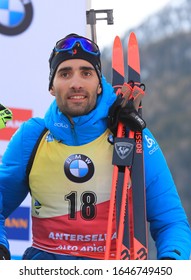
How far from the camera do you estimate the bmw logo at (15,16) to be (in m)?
7.36

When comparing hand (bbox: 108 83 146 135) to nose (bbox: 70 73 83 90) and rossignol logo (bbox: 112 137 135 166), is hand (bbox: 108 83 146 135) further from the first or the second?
nose (bbox: 70 73 83 90)

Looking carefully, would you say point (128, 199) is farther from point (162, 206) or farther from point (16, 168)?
point (16, 168)

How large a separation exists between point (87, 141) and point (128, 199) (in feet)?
1.20

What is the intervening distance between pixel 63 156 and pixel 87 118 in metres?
0.24

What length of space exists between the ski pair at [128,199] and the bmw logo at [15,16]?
7.94 feet

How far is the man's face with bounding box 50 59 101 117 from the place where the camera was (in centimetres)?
511

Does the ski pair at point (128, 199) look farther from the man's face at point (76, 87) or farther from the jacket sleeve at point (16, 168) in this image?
the jacket sleeve at point (16, 168)

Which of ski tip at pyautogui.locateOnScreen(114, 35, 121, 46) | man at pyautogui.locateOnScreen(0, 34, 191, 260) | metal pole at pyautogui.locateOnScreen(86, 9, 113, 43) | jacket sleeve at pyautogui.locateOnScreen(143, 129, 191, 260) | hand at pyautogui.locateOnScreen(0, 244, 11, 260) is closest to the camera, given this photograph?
hand at pyautogui.locateOnScreen(0, 244, 11, 260)

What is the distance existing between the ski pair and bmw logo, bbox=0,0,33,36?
242 centimetres

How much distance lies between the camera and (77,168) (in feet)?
16.8

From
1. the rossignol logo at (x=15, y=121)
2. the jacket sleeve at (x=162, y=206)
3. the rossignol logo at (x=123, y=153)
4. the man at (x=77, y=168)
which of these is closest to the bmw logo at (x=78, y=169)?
the man at (x=77, y=168)

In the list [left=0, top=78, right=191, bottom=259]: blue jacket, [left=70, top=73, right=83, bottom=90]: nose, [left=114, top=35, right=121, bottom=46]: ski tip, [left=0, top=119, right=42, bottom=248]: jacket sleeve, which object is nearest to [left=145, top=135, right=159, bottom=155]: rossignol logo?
[left=0, top=78, right=191, bottom=259]: blue jacket

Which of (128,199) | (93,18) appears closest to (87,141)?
(128,199)

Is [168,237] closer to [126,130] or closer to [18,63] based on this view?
[126,130]
